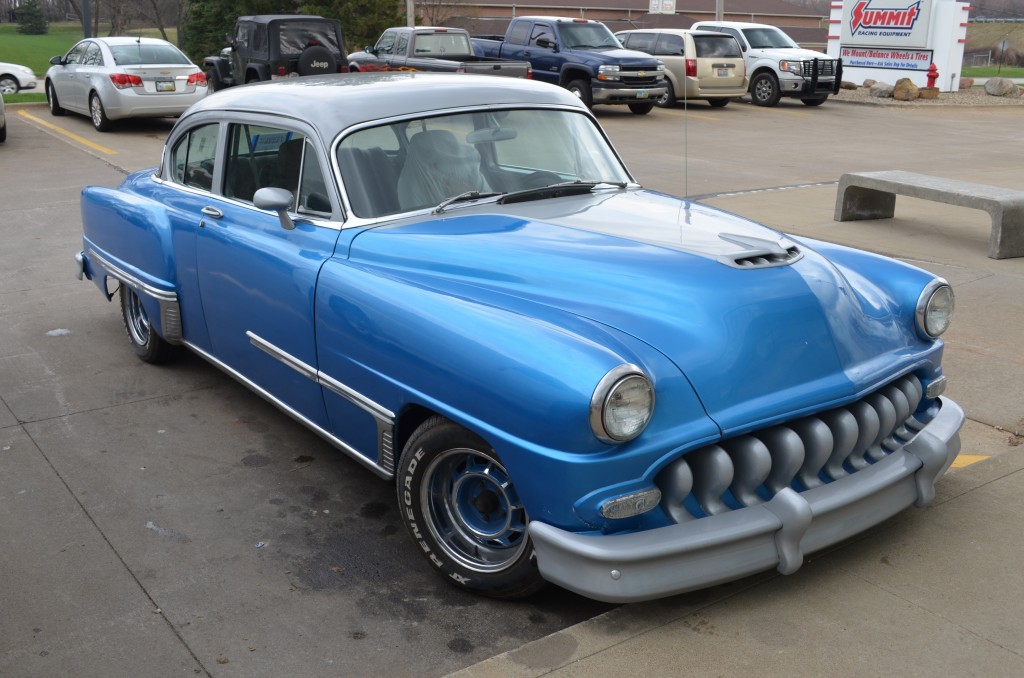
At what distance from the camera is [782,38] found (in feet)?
79.1

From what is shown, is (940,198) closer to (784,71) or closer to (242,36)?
(784,71)

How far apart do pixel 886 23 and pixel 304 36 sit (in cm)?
1546

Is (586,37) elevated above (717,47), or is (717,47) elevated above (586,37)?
(586,37)

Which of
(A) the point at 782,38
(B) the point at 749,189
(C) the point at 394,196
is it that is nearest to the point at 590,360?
(C) the point at 394,196

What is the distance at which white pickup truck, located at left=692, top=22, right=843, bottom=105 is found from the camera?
22609mm

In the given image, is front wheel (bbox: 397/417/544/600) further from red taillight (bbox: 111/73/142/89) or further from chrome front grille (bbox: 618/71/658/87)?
chrome front grille (bbox: 618/71/658/87)

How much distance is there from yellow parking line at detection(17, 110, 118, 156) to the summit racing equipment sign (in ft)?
65.5

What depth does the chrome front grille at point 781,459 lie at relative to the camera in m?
3.24

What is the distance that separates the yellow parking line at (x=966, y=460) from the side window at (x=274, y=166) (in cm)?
299

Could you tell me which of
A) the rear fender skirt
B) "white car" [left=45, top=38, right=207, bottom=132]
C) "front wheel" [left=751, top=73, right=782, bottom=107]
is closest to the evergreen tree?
"white car" [left=45, top=38, right=207, bottom=132]

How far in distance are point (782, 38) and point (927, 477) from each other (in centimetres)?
2232

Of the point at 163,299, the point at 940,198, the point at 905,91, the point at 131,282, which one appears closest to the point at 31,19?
the point at 905,91

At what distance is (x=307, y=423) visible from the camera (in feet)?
14.7

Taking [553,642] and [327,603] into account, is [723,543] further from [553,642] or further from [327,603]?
[327,603]
